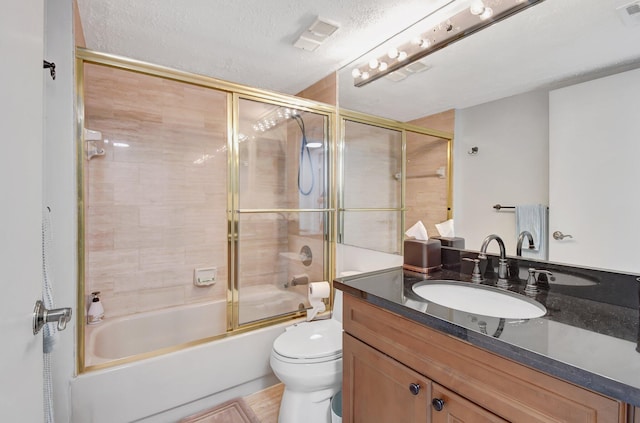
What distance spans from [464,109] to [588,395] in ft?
3.99

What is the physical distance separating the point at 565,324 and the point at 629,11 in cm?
103

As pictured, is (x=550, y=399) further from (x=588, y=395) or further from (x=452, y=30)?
(x=452, y=30)

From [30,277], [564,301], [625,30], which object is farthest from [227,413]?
[625,30]

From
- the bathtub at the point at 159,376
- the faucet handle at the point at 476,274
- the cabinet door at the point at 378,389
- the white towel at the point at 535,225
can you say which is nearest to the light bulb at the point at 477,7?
the white towel at the point at 535,225

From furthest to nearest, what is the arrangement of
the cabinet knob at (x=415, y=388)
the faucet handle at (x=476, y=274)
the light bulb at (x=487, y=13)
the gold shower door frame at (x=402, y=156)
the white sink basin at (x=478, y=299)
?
the gold shower door frame at (x=402, y=156), the light bulb at (x=487, y=13), the faucet handle at (x=476, y=274), the white sink basin at (x=478, y=299), the cabinet knob at (x=415, y=388)

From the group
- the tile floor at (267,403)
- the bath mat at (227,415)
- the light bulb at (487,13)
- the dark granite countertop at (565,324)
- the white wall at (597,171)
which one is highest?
the light bulb at (487,13)

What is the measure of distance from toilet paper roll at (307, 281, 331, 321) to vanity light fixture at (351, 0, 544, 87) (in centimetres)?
151

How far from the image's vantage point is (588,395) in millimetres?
608

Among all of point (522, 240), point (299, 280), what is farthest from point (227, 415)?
point (522, 240)

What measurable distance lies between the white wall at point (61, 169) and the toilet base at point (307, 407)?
102cm

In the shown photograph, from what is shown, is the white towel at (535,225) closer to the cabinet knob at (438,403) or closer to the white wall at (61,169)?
the cabinet knob at (438,403)

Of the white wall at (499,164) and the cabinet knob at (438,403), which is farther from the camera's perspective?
the white wall at (499,164)

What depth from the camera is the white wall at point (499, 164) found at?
118 cm

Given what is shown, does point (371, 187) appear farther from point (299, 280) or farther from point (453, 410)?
point (453, 410)
